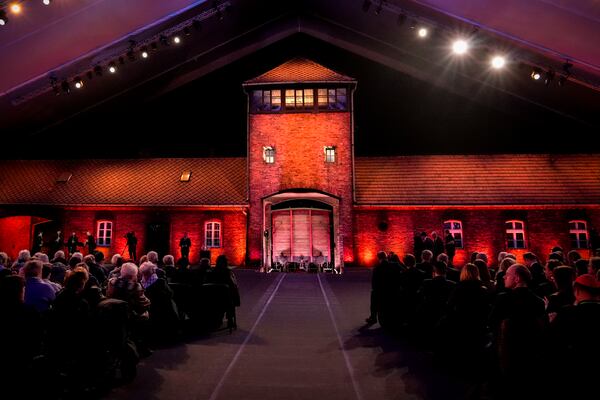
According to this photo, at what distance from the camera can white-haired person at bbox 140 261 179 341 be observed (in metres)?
6.41

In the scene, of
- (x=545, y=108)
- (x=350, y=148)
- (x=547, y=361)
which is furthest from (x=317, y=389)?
(x=545, y=108)

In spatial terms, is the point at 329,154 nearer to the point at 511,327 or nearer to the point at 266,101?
the point at 266,101

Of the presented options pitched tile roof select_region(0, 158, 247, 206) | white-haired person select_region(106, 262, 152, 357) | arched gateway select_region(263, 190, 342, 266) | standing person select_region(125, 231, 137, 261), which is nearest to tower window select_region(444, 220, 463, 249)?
arched gateway select_region(263, 190, 342, 266)

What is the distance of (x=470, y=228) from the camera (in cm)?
1902

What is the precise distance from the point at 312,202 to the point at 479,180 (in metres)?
9.66

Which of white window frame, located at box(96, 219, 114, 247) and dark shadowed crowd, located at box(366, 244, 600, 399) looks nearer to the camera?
dark shadowed crowd, located at box(366, 244, 600, 399)

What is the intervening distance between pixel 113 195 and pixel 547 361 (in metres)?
21.2

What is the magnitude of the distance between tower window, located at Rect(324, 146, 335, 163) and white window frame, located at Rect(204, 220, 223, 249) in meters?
6.92

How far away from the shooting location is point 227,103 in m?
22.8

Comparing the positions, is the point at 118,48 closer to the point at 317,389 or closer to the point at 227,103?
the point at 227,103

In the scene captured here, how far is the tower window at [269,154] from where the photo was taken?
18.7m

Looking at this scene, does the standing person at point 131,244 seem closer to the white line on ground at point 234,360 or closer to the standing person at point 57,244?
the standing person at point 57,244

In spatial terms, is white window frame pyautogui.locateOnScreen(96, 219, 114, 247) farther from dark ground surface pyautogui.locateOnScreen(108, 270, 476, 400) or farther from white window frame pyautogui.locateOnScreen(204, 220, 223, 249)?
dark ground surface pyautogui.locateOnScreen(108, 270, 476, 400)

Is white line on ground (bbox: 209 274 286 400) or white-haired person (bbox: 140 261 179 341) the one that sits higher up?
white-haired person (bbox: 140 261 179 341)
